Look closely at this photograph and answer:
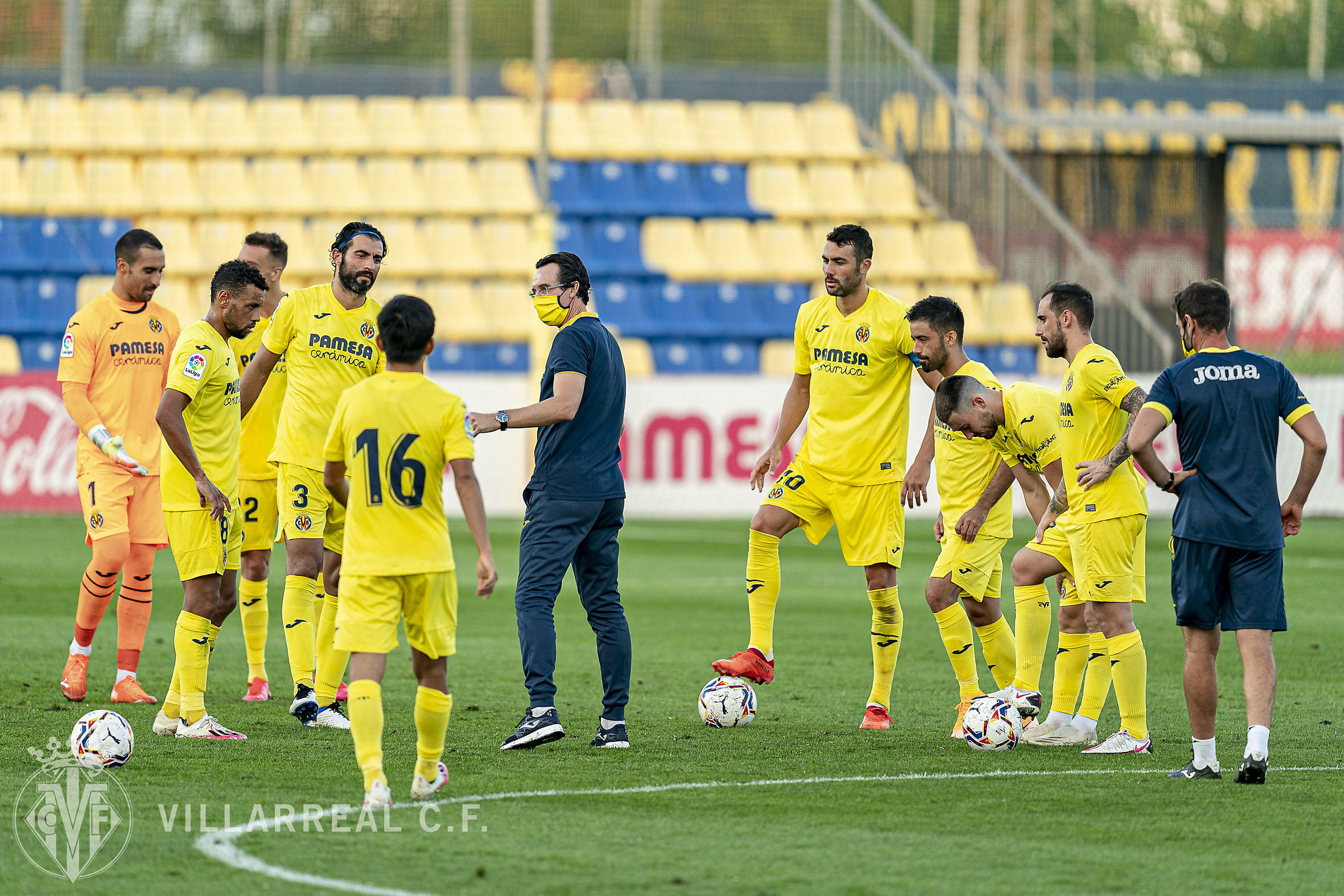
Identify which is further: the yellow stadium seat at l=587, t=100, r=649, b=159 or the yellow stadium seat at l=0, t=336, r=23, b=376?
the yellow stadium seat at l=587, t=100, r=649, b=159

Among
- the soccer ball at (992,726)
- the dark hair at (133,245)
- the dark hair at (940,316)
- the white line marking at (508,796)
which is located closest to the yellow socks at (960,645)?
the soccer ball at (992,726)

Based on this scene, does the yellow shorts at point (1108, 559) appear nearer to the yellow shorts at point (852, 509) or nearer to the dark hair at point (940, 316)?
the yellow shorts at point (852, 509)

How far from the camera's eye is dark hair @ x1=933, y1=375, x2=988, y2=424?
7.32 m

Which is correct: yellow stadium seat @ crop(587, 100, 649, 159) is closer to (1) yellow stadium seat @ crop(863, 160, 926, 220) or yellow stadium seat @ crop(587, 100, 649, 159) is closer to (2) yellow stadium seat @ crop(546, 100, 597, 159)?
(2) yellow stadium seat @ crop(546, 100, 597, 159)

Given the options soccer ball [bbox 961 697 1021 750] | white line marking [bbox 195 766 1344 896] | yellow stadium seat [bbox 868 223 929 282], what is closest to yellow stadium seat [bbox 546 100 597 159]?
yellow stadium seat [bbox 868 223 929 282]

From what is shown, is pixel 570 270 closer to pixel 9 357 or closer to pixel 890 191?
pixel 9 357

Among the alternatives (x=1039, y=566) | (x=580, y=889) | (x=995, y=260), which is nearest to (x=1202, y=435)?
(x=1039, y=566)

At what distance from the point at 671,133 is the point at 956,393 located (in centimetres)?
1755

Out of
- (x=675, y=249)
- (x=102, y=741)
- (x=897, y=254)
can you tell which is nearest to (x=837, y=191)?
(x=897, y=254)

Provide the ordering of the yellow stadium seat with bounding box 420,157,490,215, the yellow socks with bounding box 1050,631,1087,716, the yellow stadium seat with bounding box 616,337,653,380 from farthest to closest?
1. the yellow stadium seat with bounding box 420,157,490,215
2. the yellow stadium seat with bounding box 616,337,653,380
3. the yellow socks with bounding box 1050,631,1087,716

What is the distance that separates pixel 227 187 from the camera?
23.1 m

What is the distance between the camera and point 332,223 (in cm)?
2303

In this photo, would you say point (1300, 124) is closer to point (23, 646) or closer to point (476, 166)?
point (476, 166)

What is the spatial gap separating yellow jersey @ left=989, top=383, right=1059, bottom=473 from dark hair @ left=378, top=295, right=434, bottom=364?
2.76 m
